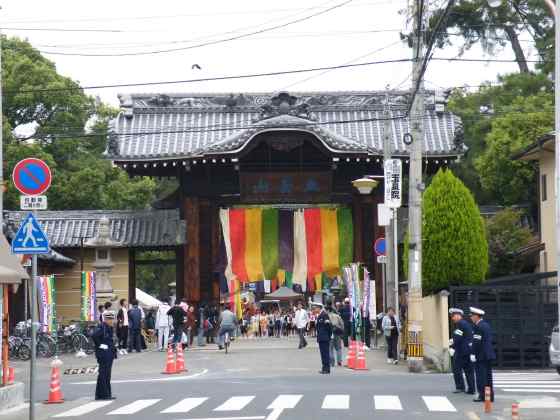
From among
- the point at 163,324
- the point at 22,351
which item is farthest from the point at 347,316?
the point at 22,351

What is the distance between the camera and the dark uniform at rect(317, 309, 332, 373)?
26.4m

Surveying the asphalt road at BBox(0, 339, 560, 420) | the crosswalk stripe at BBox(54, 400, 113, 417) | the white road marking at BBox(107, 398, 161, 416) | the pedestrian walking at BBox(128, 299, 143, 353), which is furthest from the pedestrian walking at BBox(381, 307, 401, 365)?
the crosswalk stripe at BBox(54, 400, 113, 417)

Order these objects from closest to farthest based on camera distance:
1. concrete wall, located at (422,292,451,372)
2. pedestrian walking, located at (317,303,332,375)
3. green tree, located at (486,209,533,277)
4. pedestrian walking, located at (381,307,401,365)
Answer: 1. pedestrian walking, located at (317,303,332,375)
2. concrete wall, located at (422,292,451,372)
3. pedestrian walking, located at (381,307,401,365)
4. green tree, located at (486,209,533,277)

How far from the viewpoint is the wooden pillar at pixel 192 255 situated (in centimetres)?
4028

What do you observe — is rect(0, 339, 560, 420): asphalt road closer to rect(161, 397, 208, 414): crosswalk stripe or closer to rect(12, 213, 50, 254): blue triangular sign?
rect(161, 397, 208, 414): crosswalk stripe

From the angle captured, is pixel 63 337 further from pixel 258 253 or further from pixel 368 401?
pixel 368 401

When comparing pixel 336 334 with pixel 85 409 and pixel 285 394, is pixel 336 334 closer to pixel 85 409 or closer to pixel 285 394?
pixel 285 394

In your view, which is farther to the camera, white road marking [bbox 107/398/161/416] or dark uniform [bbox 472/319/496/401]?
dark uniform [bbox 472/319/496/401]

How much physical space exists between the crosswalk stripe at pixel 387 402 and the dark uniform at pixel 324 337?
6351 millimetres

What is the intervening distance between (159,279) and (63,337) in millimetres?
37546

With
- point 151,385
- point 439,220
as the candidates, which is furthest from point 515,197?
point 151,385

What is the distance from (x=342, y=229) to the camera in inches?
1624

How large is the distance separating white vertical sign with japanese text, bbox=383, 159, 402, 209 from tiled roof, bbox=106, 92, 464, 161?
23.7 feet

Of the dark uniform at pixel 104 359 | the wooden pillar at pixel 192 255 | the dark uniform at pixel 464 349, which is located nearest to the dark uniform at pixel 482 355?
the dark uniform at pixel 464 349
